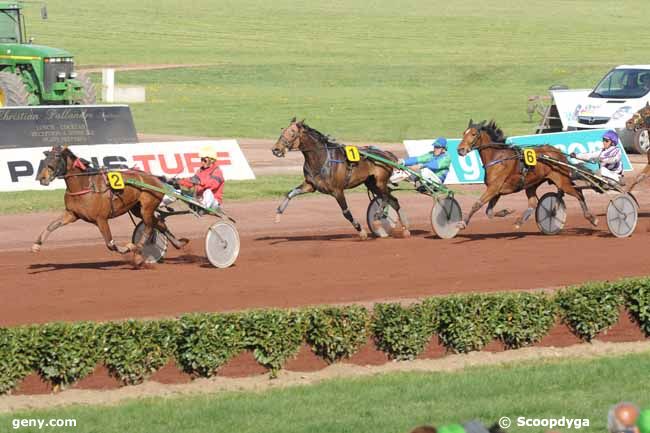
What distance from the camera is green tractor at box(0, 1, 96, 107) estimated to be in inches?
1393

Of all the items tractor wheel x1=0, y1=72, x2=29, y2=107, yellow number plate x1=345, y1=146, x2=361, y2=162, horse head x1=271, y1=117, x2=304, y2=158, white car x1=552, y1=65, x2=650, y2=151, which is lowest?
yellow number plate x1=345, y1=146, x2=361, y2=162

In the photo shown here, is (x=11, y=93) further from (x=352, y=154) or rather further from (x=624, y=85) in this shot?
(x=352, y=154)

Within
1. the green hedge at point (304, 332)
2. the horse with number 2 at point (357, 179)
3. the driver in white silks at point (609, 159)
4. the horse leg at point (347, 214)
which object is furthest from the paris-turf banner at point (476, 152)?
the green hedge at point (304, 332)

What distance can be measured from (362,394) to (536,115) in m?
32.9

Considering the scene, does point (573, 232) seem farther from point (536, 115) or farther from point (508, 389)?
point (536, 115)

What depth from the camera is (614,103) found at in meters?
31.1

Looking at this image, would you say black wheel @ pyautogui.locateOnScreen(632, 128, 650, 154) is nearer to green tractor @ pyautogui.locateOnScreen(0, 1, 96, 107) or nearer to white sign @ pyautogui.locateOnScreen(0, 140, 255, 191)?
white sign @ pyautogui.locateOnScreen(0, 140, 255, 191)

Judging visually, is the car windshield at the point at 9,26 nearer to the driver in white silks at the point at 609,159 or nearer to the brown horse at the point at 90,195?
the driver in white silks at the point at 609,159

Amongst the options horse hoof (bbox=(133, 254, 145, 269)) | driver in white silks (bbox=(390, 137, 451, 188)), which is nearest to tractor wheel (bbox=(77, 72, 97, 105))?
driver in white silks (bbox=(390, 137, 451, 188))

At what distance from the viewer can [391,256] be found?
1758 centimetres

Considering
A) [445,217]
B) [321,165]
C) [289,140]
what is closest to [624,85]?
[445,217]

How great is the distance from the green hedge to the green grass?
58 centimetres

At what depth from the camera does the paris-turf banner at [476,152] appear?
25.6 m

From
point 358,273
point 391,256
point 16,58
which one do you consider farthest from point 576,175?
point 16,58
